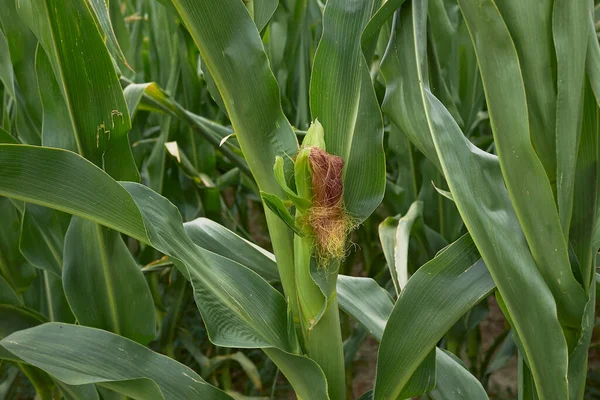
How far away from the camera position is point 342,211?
0.59m

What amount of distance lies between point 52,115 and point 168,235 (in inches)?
8.4

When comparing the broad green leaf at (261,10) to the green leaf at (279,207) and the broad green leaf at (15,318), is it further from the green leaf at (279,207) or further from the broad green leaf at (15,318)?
the broad green leaf at (15,318)

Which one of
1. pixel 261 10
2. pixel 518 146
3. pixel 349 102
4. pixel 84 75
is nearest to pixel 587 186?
pixel 518 146

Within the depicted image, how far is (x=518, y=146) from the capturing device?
0.53m

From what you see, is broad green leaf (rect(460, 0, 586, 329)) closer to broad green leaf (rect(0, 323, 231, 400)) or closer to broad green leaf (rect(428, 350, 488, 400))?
broad green leaf (rect(428, 350, 488, 400))

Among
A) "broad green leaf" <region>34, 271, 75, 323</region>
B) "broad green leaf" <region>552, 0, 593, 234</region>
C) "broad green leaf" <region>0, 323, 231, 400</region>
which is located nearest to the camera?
"broad green leaf" <region>552, 0, 593, 234</region>

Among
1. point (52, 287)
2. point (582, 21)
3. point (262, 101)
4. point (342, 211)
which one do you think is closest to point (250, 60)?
point (262, 101)

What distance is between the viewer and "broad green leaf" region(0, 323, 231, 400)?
2.04 ft

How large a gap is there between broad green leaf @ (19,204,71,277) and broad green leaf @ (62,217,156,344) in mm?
81

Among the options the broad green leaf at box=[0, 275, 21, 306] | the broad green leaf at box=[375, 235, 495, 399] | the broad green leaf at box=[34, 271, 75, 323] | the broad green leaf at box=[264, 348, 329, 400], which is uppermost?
the broad green leaf at box=[375, 235, 495, 399]

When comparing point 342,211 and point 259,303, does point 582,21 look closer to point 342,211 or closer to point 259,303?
point 342,211

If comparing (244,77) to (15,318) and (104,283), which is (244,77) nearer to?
(104,283)

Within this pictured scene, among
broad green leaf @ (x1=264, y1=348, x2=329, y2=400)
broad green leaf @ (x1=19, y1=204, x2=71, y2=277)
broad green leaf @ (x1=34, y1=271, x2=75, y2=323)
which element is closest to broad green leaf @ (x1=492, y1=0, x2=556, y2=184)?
broad green leaf @ (x1=264, y1=348, x2=329, y2=400)

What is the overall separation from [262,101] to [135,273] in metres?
0.26
